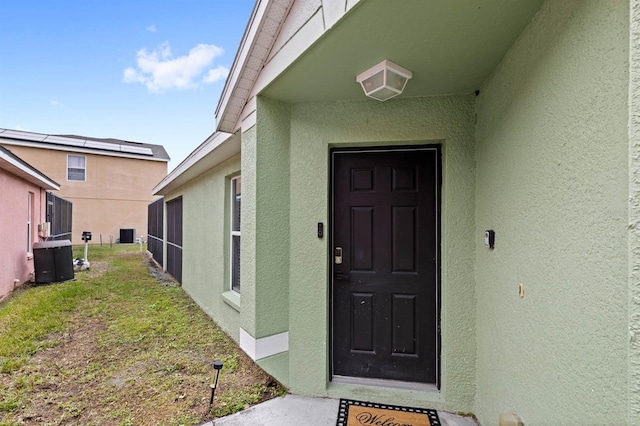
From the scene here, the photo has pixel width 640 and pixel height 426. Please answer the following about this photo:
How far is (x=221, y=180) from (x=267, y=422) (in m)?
3.49

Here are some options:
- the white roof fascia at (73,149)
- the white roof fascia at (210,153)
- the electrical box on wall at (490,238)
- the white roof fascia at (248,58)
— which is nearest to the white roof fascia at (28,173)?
the white roof fascia at (210,153)

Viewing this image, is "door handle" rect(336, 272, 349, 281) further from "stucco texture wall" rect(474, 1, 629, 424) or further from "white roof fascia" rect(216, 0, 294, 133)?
"white roof fascia" rect(216, 0, 294, 133)

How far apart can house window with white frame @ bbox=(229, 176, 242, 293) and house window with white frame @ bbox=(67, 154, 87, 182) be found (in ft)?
60.7

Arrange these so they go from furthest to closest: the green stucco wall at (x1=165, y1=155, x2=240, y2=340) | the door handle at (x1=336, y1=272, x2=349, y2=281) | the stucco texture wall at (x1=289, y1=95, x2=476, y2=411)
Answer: the green stucco wall at (x1=165, y1=155, x2=240, y2=340) → the door handle at (x1=336, y1=272, x2=349, y2=281) → the stucco texture wall at (x1=289, y1=95, x2=476, y2=411)

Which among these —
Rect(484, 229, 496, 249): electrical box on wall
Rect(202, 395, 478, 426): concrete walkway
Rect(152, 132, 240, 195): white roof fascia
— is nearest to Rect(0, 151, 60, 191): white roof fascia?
Rect(152, 132, 240, 195): white roof fascia

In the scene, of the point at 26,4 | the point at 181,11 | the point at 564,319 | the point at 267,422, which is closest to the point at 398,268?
the point at 564,319

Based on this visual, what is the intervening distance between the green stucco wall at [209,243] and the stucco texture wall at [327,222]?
1.59 metres

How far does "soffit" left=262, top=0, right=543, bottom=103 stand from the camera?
1.66 metres

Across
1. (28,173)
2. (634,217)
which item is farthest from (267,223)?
(28,173)

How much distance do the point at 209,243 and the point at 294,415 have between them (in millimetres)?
3523

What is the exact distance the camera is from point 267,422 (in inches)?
101

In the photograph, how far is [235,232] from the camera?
14.9 feet

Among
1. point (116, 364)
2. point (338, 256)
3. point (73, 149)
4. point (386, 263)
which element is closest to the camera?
point (386, 263)

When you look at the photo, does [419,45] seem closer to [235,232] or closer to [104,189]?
[235,232]
